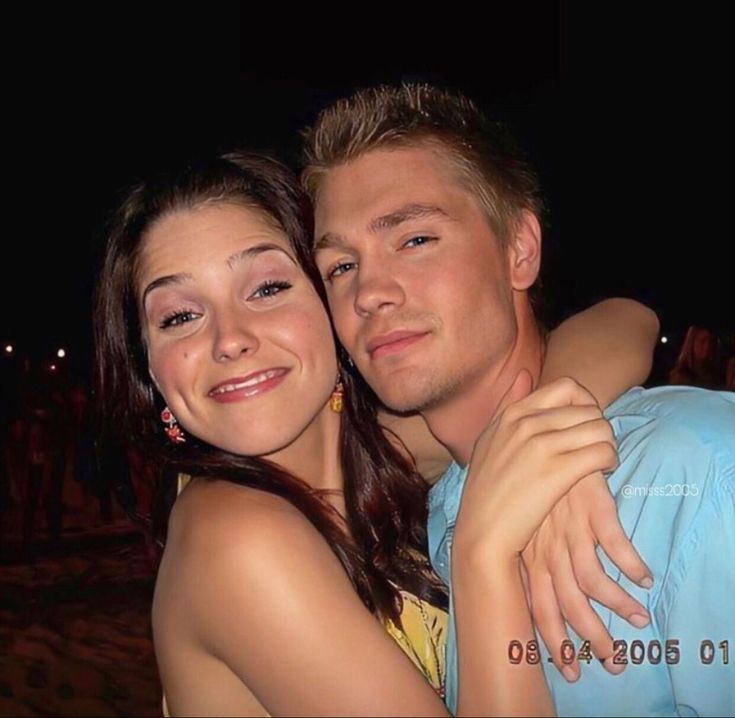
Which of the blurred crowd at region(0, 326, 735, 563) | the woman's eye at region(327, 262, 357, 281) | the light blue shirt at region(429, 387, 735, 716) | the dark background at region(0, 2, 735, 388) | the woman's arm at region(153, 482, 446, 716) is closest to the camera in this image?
the light blue shirt at region(429, 387, 735, 716)

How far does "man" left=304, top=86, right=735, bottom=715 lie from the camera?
1311 mm

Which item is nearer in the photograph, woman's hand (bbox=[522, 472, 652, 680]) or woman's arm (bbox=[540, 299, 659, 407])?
woman's hand (bbox=[522, 472, 652, 680])

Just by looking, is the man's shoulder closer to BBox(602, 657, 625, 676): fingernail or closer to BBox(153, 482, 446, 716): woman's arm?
BBox(602, 657, 625, 676): fingernail

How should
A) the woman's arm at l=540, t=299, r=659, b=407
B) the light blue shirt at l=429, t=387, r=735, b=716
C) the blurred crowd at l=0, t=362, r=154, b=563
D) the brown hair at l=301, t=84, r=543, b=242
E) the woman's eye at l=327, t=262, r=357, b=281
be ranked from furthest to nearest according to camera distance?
the blurred crowd at l=0, t=362, r=154, b=563 < the brown hair at l=301, t=84, r=543, b=242 < the woman's eye at l=327, t=262, r=357, b=281 < the woman's arm at l=540, t=299, r=659, b=407 < the light blue shirt at l=429, t=387, r=735, b=716

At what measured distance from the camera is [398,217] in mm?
1966

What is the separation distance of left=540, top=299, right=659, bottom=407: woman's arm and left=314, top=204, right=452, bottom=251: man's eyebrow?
1.68ft

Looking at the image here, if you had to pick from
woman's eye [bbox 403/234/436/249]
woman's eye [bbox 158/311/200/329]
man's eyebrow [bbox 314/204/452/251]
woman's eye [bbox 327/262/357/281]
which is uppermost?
man's eyebrow [bbox 314/204/452/251]

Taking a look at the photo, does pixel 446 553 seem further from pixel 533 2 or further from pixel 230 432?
pixel 533 2

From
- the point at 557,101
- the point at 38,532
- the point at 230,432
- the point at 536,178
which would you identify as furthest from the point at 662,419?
the point at 38,532

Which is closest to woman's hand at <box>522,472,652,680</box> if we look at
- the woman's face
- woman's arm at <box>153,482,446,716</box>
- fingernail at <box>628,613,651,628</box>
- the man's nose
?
fingernail at <box>628,613,651,628</box>

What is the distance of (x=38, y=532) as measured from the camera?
8828 mm

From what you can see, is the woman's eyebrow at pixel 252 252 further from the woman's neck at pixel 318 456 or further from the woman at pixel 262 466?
the woman's neck at pixel 318 456

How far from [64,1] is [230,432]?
6672mm

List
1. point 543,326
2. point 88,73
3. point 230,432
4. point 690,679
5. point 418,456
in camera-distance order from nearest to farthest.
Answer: point 690,679 → point 230,432 → point 543,326 → point 418,456 → point 88,73
